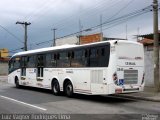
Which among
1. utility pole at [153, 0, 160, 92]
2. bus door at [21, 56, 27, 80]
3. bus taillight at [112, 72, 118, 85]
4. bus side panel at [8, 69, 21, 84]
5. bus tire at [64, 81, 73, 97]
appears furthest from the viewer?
bus side panel at [8, 69, 21, 84]

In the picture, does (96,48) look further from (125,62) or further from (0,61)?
(0,61)

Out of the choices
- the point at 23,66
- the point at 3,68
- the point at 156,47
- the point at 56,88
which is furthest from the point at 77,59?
the point at 3,68

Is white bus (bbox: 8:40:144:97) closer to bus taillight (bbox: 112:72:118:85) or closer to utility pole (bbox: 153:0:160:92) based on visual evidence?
bus taillight (bbox: 112:72:118:85)

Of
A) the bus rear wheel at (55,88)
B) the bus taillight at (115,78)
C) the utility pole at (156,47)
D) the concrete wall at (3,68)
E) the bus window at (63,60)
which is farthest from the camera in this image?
the concrete wall at (3,68)

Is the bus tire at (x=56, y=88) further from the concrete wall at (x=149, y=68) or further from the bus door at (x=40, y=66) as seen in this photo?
the concrete wall at (x=149, y=68)

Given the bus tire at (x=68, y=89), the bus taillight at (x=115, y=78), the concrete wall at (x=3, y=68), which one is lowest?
the bus tire at (x=68, y=89)

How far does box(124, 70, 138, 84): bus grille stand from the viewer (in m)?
→ 17.4

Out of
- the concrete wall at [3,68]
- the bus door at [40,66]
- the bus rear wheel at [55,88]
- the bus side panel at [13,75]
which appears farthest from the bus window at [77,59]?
the concrete wall at [3,68]

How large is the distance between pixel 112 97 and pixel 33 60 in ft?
25.8

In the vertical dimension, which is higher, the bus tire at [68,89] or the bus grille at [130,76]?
the bus grille at [130,76]

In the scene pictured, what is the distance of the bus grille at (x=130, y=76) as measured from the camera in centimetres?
1744

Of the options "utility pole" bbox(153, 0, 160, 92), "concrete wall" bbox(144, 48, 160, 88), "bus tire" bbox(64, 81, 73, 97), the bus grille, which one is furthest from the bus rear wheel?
"concrete wall" bbox(144, 48, 160, 88)

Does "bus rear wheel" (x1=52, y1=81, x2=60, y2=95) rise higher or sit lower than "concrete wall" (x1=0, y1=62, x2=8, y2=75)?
lower

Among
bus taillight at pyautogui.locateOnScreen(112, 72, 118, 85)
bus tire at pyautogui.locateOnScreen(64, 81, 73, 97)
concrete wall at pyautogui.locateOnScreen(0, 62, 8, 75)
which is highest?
concrete wall at pyautogui.locateOnScreen(0, 62, 8, 75)
